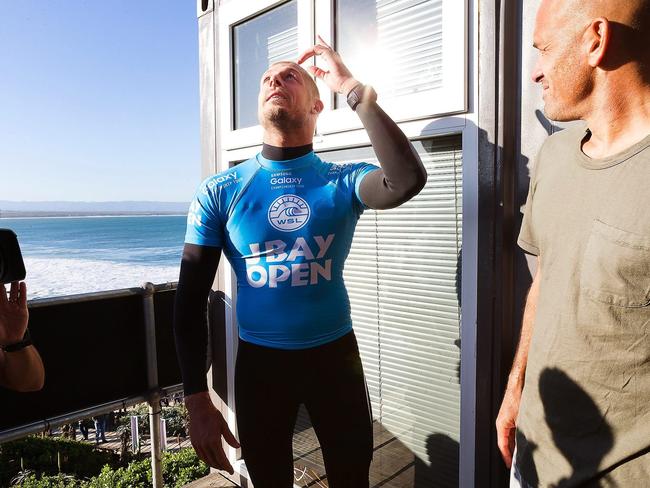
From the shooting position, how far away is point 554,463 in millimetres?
1103

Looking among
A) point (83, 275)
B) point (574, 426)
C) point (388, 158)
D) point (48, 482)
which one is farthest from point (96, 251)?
point (574, 426)

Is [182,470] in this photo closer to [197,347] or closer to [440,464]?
[440,464]

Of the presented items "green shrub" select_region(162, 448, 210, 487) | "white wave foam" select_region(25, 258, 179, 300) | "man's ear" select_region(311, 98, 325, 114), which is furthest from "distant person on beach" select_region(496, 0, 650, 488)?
"white wave foam" select_region(25, 258, 179, 300)

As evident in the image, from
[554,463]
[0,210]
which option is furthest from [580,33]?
[0,210]

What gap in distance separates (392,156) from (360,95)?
26cm

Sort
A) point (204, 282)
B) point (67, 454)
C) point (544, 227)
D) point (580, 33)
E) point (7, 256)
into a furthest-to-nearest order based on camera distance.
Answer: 1. point (67, 454)
2. point (204, 282)
3. point (7, 256)
4. point (544, 227)
5. point (580, 33)

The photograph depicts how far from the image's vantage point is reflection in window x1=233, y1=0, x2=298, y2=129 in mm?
2850

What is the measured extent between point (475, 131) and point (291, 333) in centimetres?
108

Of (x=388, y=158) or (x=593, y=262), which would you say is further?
(x=388, y=158)

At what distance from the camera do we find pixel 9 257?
4.42ft

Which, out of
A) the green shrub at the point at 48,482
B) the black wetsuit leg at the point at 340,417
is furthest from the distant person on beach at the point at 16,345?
the green shrub at the point at 48,482

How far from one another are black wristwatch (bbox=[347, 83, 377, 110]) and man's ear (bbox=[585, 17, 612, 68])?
28.1 inches

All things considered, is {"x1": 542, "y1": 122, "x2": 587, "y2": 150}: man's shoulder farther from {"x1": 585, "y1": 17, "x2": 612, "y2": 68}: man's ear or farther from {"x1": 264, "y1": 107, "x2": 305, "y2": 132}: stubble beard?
{"x1": 264, "y1": 107, "x2": 305, "y2": 132}: stubble beard

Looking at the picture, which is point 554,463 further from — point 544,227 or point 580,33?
point 580,33
